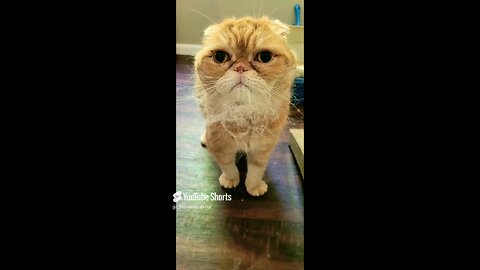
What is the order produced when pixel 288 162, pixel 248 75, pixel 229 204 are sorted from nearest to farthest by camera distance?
pixel 248 75 < pixel 229 204 < pixel 288 162

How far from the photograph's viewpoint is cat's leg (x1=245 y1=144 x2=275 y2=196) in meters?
0.93

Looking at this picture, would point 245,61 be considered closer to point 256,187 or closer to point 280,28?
point 280,28

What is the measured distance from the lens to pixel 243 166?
1028 millimetres

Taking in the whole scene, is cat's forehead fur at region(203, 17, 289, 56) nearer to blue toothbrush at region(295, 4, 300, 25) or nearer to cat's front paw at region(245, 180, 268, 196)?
blue toothbrush at region(295, 4, 300, 25)

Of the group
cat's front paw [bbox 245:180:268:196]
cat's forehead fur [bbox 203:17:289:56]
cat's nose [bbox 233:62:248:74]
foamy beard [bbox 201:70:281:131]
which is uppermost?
cat's forehead fur [bbox 203:17:289:56]

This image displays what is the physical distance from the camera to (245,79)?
76cm

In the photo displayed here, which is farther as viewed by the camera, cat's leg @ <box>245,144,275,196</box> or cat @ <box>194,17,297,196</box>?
cat's leg @ <box>245,144,275,196</box>

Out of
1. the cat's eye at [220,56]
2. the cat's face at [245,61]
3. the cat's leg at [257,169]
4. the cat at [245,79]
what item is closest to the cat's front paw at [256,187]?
the cat's leg at [257,169]

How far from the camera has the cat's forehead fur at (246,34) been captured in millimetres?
779

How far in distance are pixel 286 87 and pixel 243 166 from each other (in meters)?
0.31

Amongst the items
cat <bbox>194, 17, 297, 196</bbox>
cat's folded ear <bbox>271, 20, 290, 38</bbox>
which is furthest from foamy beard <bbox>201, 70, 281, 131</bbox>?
cat's folded ear <bbox>271, 20, 290, 38</bbox>
